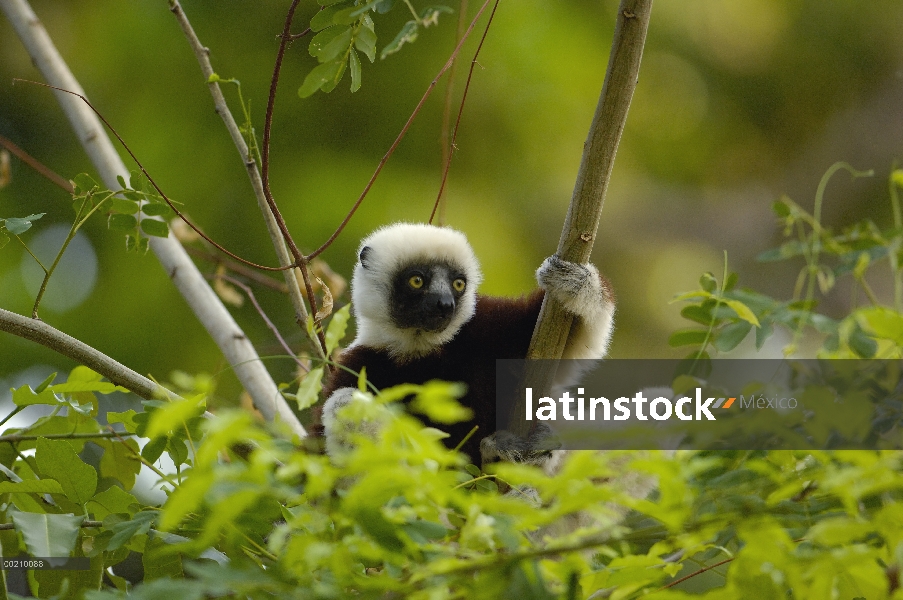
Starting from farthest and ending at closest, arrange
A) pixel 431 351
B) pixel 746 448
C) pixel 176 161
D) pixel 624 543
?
pixel 176 161 → pixel 431 351 → pixel 746 448 → pixel 624 543

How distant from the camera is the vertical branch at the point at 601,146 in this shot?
232 centimetres

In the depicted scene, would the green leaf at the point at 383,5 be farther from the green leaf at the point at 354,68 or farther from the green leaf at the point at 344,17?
the green leaf at the point at 354,68

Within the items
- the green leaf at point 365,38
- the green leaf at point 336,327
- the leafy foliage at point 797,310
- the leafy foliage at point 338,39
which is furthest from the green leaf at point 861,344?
the green leaf at point 365,38

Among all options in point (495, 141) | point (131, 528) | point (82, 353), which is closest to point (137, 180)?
point (82, 353)

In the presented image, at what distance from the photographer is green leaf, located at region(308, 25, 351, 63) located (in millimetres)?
2514

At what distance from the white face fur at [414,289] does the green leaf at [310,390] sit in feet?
6.19

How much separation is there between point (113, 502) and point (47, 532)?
9.4 inches

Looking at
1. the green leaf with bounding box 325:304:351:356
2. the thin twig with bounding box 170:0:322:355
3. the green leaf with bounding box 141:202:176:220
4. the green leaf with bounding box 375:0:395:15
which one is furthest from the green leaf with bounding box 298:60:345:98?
the green leaf with bounding box 325:304:351:356

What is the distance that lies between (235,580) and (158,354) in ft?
22.3

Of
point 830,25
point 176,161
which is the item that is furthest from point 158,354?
point 830,25

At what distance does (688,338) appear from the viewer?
2453 millimetres

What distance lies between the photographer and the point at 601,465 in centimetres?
119

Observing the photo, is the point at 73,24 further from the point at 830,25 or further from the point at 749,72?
the point at 830,25

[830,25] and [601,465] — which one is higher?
[830,25]
